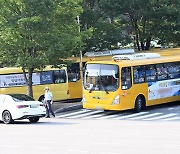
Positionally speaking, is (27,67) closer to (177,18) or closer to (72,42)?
(72,42)

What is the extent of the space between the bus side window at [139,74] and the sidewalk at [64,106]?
5110mm

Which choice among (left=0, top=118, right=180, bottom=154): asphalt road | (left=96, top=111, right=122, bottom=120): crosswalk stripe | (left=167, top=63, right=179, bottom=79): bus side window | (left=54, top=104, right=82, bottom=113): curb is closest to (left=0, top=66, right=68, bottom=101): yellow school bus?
(left=54, top=104, right=82, bottom=113): curb

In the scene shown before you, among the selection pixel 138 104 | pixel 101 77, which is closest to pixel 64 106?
pixel 101 77

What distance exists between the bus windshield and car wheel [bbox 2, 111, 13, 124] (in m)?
5.72

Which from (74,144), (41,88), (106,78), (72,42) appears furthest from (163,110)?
(74,144)

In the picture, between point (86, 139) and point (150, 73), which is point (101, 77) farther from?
point (86, 139)

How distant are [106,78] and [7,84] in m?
8.44

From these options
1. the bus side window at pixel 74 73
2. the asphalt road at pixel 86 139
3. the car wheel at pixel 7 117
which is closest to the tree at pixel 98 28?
the bus side window at pixel 74 73

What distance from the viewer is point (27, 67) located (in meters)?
30.2

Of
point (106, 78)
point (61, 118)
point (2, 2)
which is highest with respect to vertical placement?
point (2, 2)

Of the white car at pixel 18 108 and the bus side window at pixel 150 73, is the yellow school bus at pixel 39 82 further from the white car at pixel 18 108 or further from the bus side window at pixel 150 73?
the white car at pixel 18 108

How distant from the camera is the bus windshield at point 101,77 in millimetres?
27750

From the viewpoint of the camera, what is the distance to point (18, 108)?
23.7 meters

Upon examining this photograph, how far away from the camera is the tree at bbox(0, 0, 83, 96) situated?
29.7m
